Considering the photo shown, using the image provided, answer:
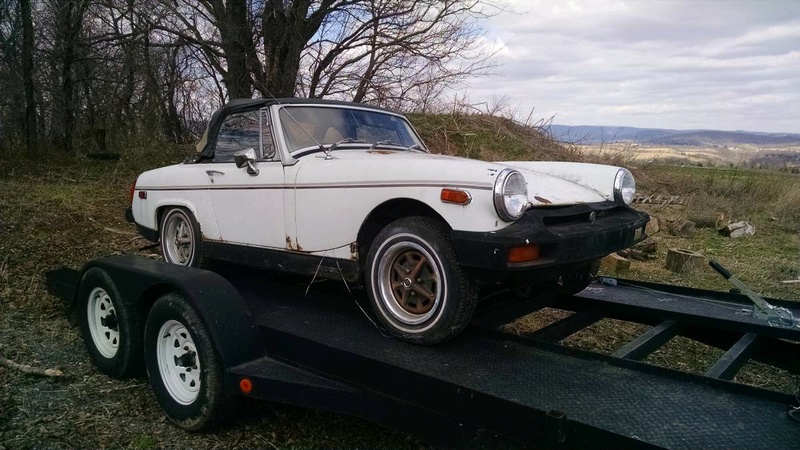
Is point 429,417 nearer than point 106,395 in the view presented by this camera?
Yes

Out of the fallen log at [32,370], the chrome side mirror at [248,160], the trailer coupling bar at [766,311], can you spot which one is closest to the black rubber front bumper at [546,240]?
the trailer coupling bar at [766,311]

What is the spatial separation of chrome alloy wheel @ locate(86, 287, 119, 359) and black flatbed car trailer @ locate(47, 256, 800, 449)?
9.4 inches

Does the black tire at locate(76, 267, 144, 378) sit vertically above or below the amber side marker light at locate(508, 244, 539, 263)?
below

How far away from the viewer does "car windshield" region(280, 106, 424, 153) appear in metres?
3.84

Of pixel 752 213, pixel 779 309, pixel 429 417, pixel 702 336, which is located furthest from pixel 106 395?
pixel 752 213

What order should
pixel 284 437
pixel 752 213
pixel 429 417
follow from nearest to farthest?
pixel 429 417 → pixel 284 437 → pixel 752 213

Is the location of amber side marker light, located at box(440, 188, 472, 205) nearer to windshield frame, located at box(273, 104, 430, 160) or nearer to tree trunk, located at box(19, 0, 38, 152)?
windshield frame, located at box(273, 104, 430, 160)

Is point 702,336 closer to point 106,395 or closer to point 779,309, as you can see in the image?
point 779,309

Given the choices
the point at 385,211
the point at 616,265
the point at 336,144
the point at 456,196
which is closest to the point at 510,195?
the point at 456,196

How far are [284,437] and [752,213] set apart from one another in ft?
38.7

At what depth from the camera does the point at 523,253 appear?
8.60 feet

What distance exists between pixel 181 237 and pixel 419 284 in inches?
102

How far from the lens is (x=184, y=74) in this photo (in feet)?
40.9

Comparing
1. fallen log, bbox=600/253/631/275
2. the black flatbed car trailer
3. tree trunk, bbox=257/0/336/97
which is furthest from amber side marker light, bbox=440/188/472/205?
tree trunk, bbox=257/0/336/97
